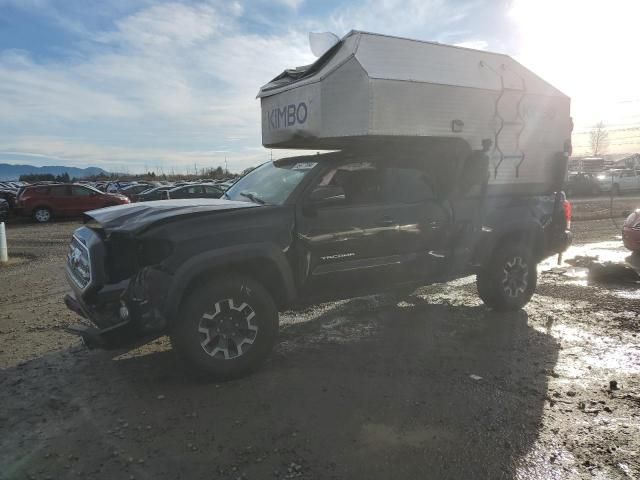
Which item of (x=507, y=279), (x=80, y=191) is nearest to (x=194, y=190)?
A: (x=80, y=191)

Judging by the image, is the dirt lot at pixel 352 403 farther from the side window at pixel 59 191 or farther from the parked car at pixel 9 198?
→ the parked car at pixel 9 198

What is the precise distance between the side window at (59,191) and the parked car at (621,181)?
1116 inches

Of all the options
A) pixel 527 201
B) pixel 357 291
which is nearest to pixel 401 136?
pixel 357 291

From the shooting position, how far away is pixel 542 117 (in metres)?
6.16

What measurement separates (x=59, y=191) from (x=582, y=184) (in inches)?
1089

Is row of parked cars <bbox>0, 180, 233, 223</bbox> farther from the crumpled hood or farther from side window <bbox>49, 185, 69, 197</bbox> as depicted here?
the crumpled hood

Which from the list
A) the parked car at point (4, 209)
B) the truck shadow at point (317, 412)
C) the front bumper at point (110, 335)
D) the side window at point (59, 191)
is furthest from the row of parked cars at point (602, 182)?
the front bumper at point (110, 335)

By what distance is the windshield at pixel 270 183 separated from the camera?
4.68 m

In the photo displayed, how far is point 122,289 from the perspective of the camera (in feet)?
12.3

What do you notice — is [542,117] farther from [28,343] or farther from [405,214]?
[28,343]

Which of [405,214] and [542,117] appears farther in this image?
[542,117]

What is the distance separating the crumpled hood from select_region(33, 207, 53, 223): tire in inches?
750

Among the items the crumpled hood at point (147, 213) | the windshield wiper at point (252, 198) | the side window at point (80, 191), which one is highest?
the windshield wiper at point (252, 198)

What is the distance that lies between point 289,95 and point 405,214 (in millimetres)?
1775
